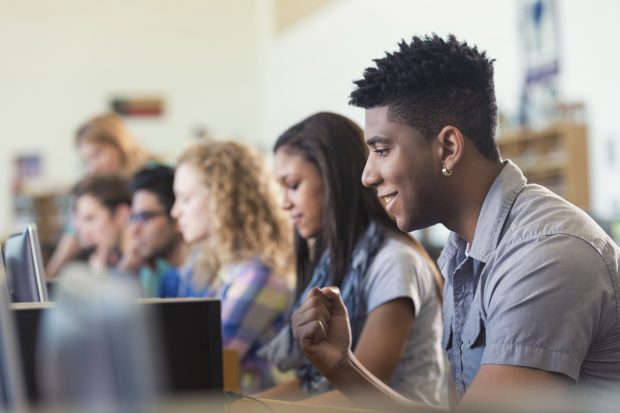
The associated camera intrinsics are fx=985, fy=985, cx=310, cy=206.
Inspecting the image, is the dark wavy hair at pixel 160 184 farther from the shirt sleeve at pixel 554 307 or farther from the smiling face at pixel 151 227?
the shirt sleeve at pixel 554 307

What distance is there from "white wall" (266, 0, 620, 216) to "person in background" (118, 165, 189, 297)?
861 mm

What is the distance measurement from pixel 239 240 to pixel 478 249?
4.94 ft

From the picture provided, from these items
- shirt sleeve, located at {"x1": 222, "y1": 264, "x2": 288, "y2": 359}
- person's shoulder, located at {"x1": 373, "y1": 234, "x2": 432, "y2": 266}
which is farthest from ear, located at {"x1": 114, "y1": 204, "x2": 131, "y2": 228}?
person's shoulder, located at {"x1": 373, "y1": 234, "x2": 432, "y2": 266}

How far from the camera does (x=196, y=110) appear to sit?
14.9m

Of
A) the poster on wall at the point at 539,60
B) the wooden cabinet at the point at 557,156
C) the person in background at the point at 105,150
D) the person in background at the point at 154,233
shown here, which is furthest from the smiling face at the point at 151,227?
the poster on wall at the point at 539,60

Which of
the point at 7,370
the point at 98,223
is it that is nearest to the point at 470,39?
the point at 98,223

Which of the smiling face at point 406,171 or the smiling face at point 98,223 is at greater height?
the smiling face at point 406,171

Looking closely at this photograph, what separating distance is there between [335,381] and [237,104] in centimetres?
1351

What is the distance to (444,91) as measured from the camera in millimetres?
1569

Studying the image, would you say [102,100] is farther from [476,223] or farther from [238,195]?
[476,223]

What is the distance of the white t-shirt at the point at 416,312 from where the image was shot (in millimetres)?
2148

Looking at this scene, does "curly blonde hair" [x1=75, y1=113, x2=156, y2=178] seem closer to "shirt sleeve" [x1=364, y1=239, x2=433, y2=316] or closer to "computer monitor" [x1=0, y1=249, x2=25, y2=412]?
"shirt sleeve" [x1=364, y1=239, x2=433, y2=316]

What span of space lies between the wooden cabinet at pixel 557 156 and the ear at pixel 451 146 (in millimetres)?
5880

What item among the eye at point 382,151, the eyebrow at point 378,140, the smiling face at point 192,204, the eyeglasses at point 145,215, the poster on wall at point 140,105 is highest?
the poster on wall at point 140,105
